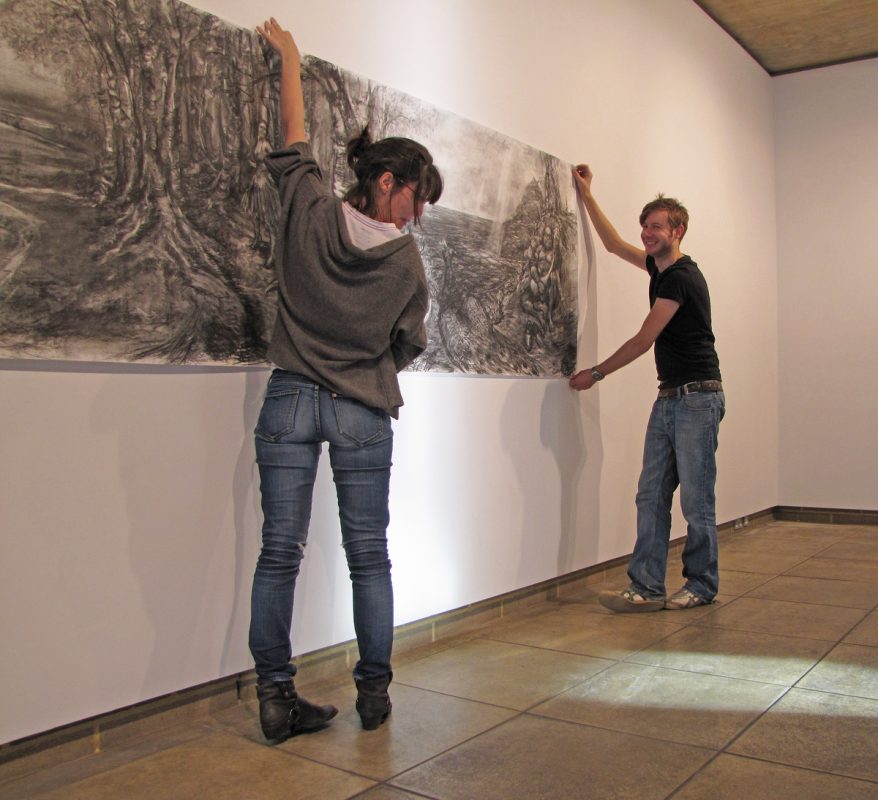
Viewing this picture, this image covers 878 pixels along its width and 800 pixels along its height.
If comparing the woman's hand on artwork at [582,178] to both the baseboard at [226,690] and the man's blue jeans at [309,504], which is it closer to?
the baseboard at [226,690]

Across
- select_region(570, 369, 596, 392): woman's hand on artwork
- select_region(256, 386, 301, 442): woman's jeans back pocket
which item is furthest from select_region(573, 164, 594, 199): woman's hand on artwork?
select_region(256, 386, 301, 442): woman's jeans back pocket

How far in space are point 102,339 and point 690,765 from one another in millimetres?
1678

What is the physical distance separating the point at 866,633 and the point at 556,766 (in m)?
1.74

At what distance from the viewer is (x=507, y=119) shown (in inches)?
147

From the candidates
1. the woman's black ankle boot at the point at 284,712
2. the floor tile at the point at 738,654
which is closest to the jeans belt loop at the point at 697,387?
the floor tile at the point at 738,654

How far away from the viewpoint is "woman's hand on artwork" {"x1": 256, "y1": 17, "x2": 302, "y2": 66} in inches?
100

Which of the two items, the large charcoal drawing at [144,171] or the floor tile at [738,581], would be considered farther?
the floor tile at [738,581]

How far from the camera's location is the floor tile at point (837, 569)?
445 cm

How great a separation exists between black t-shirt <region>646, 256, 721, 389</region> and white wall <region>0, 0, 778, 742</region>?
51 cm

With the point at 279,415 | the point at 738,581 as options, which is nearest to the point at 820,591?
the point at 738,581

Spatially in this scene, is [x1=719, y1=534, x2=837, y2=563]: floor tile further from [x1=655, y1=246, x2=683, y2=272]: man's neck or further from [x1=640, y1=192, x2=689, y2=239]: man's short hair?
[x1=640, y1=192, x2=689, y2=239]: man's short hair

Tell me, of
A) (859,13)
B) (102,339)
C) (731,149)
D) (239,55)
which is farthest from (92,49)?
(859,13)

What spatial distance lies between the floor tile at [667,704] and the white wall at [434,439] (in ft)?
2.44

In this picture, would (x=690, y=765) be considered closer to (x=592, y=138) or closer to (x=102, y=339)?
(x=102, y=339)
